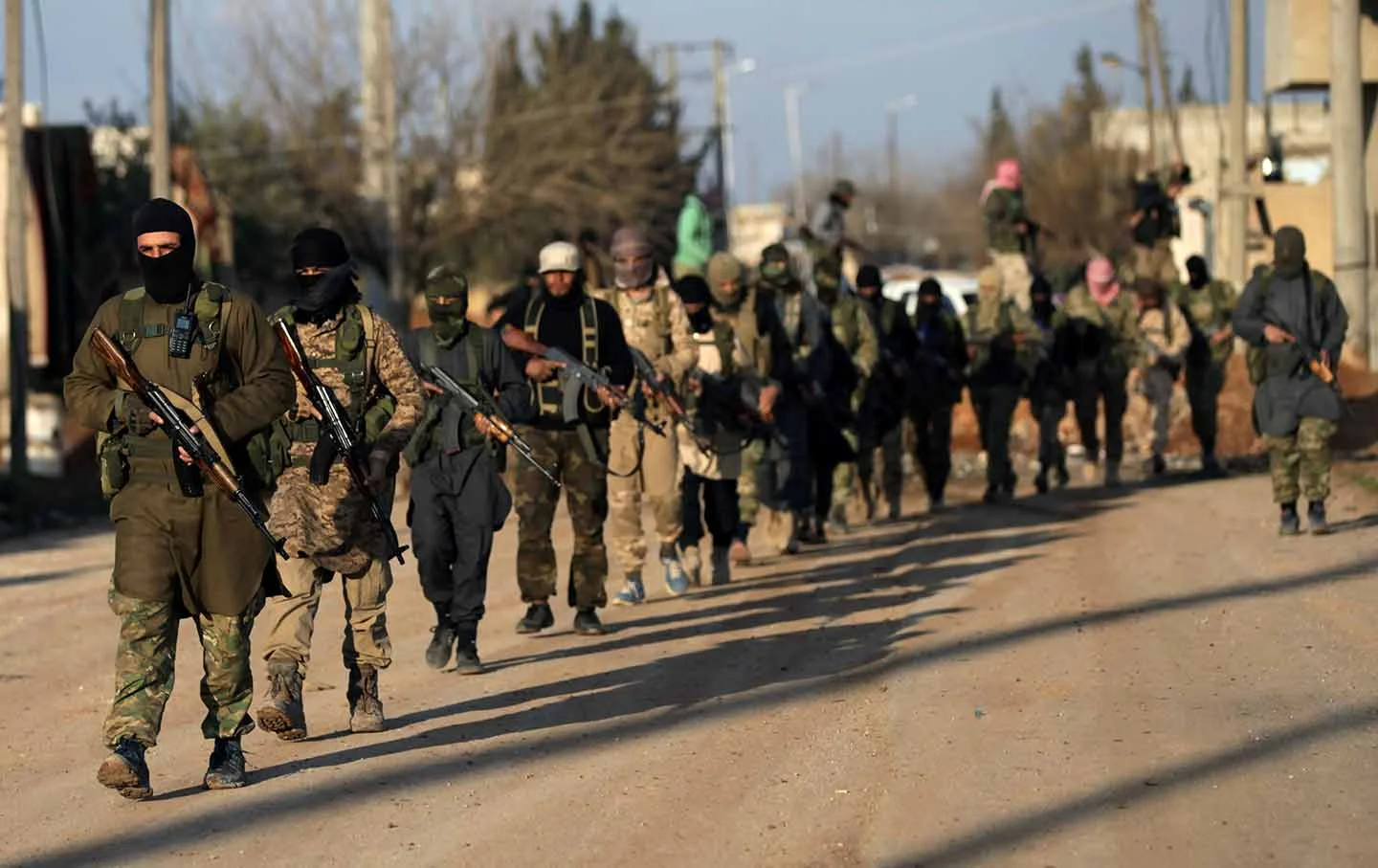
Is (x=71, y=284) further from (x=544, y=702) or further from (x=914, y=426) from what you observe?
(x=544, y=702)

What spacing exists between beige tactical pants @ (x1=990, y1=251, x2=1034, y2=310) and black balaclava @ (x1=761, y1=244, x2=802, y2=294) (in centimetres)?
573

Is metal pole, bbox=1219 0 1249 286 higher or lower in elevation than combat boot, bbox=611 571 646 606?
higher

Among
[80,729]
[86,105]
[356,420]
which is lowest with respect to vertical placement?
[80,729]

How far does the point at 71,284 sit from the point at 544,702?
23479 millimetres

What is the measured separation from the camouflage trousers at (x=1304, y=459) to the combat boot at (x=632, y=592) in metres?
4.12

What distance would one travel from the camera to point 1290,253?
1387 cm

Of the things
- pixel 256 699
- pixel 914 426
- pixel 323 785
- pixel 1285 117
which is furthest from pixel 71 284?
pixel 1285 117

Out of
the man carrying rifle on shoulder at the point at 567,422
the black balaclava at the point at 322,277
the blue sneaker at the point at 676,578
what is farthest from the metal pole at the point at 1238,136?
the black balaclava at the point at 322,277

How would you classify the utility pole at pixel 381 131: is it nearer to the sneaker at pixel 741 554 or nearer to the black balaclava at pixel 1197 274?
the black balaclava at pixel 1197 274

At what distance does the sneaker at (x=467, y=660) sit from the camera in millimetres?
10023

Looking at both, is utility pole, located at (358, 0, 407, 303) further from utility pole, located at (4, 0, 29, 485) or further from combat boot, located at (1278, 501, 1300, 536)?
combat boot, located at (1278, 501, 1300, 536)

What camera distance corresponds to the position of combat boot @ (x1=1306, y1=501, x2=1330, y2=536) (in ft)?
46.2

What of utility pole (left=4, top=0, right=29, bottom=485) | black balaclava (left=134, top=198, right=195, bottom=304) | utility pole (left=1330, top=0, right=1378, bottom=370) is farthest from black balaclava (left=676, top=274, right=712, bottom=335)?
utility pole (left=4, top=0, right=29, bottom=485)

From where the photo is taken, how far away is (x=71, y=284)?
31.1 m
